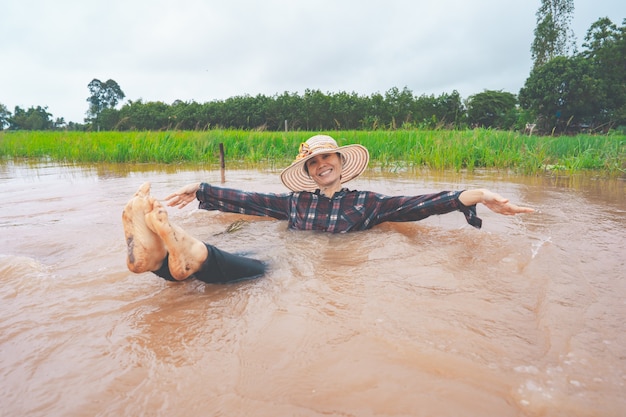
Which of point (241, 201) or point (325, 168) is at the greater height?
point (325, 168)

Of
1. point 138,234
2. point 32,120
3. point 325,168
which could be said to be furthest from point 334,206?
point 32,120

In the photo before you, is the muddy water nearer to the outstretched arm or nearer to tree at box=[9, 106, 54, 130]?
the outstretched arm

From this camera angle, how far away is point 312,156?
7.34 ft

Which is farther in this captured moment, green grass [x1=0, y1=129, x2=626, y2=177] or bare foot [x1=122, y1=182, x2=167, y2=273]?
green grass [x1=0, y1=129, x2=626, y2=177]

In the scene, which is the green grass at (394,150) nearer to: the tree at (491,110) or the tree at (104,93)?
the tree at (491,110)

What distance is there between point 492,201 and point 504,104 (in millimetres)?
25093

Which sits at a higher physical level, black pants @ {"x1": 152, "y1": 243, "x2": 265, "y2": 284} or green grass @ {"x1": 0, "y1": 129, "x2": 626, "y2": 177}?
green grass @ {"x1": 0, "y1": 129, "x2": 626, "y2": 177}

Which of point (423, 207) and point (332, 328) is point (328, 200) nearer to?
point (423, 207)

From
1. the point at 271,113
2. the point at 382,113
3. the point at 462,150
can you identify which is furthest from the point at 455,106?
the point at 462,150

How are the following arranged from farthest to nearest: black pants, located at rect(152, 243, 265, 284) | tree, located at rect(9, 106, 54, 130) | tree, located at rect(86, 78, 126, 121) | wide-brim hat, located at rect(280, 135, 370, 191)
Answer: tree, located at rect(86, 78, 126, 121), tree, located at rect(9, 106, 54, 130), wide-brim hat, located at rect(280, 135, 370, 191), black pants, located at rect(152, 243, 265, 284)

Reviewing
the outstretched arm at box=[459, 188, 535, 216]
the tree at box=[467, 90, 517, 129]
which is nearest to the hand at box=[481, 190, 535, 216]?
the outstretched arm at box=[459, 188, 535, 216]

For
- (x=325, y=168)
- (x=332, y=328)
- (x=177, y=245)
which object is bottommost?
(x=332, y=328)

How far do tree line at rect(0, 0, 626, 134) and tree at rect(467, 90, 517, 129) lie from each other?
53mm

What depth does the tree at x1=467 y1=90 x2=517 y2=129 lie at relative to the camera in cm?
2205
